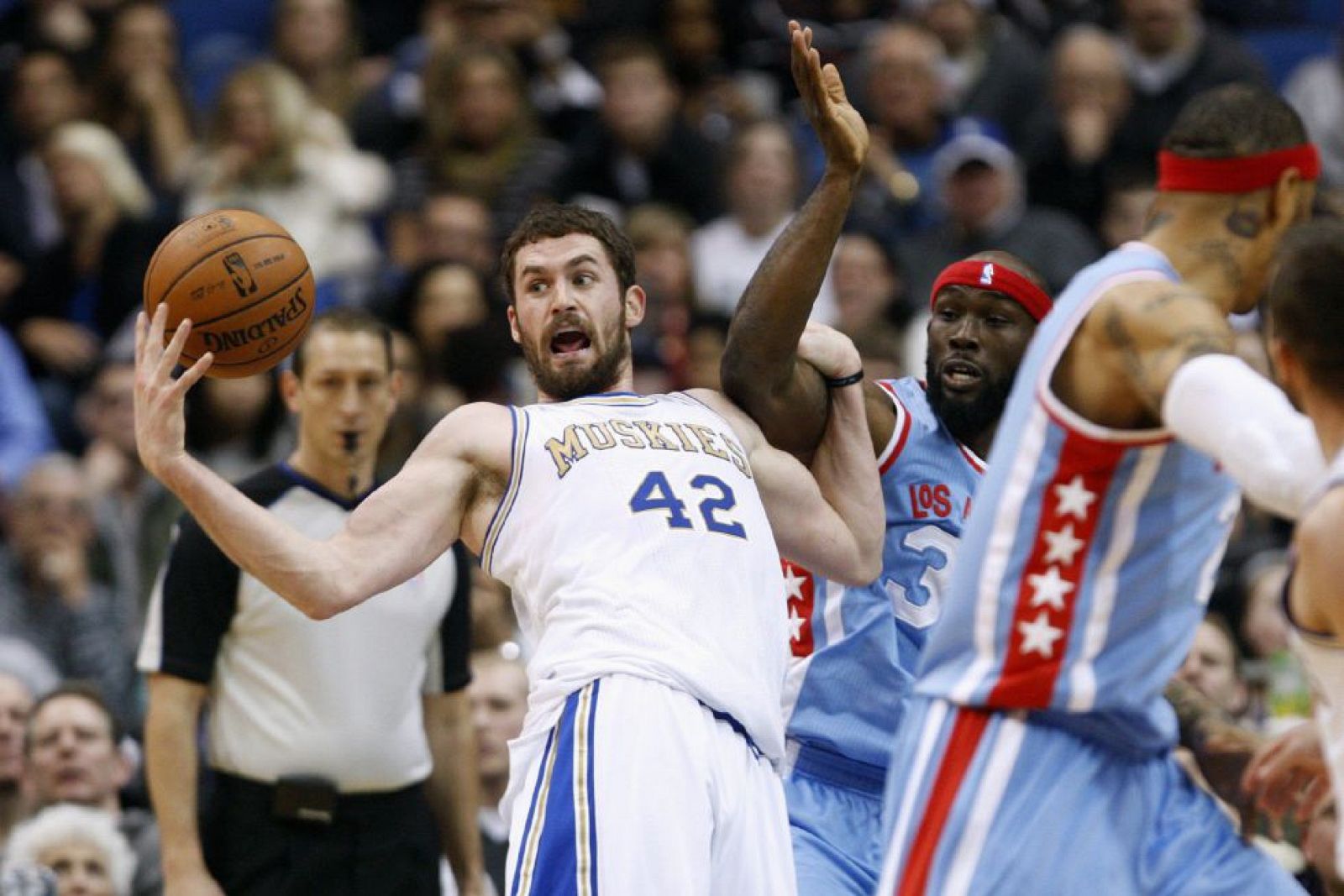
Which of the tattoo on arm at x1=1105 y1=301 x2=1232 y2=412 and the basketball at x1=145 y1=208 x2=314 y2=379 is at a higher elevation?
the tattoo on arm at x1=1105 y1=301 x2=1232 y2=412

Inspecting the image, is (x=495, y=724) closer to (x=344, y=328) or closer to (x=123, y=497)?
(x=344, y=328)

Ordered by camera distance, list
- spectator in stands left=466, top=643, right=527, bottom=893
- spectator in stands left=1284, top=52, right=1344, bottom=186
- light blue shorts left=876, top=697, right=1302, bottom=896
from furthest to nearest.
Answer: spectator in stands left=1284, top=52, right=1344, bottom=186 → spectator in stands left=466, top=643, right=527, bottom=893 → light blue shorts left=876, top=697, right=1302, bottom=896

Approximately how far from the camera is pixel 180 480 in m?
5.25

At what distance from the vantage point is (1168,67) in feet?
41.9

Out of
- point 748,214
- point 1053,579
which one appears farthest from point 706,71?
point 1053,579

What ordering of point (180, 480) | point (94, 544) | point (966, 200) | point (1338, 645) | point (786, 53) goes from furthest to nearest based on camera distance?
point (786, 53) < point (966, 200) < point (94, 544) < point (180, 480) < point (1338, 645)

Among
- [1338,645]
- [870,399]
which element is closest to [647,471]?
[870,399]

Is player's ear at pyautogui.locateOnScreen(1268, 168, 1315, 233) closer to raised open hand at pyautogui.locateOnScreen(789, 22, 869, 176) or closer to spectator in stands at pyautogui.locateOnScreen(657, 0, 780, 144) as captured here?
raised open hand at pyautogui.locateOnScreen(789, 22, 869, 176)

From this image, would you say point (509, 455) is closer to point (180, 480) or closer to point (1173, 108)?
point (180, 480)

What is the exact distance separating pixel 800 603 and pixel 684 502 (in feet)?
2.95

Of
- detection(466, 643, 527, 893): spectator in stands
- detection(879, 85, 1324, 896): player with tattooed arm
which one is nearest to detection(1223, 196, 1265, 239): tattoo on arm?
detection(879, 85, 1324, 896): player with tattooed arm

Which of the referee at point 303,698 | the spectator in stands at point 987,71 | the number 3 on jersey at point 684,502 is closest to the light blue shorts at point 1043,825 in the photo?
the number 3 on jersey at point 684,502

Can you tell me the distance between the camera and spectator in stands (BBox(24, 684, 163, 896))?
8.56m

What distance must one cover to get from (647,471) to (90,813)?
371 cm
